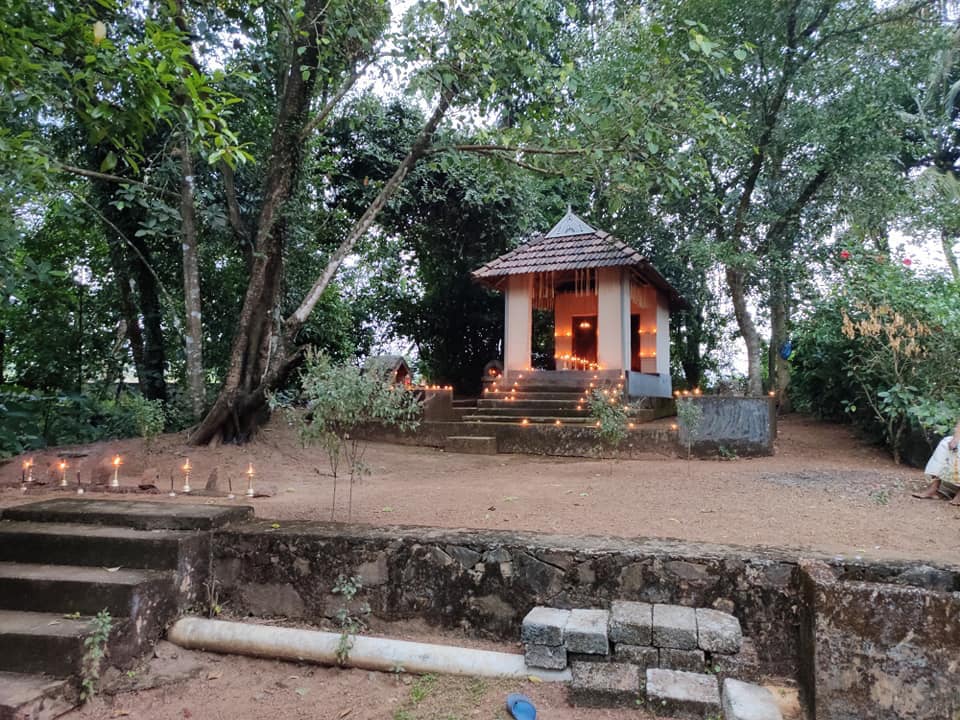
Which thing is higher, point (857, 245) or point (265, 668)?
point (857, 245)

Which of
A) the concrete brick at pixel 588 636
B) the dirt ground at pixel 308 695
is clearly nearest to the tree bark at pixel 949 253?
the concrete brick at pixel 588 636

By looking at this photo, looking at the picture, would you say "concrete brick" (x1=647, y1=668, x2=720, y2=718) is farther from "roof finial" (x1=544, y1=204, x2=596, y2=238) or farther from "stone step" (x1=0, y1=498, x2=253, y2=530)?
"roof finial" (x1=544, y1=204, x2=596, y2=238)

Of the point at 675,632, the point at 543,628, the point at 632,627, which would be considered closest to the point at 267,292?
the point at 543,628

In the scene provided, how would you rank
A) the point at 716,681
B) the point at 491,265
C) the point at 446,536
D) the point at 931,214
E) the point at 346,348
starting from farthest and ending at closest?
the point at 346,348 < the point at 491,265 < the point at 931,214 < the point at 446,536 < the point at 716,681

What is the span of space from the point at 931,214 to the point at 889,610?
34.2 feet

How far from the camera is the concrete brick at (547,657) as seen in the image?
2783 mm

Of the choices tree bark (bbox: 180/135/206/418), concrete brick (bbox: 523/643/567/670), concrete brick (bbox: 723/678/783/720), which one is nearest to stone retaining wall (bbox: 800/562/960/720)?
concrete brick (bbox: 723/678/783/720)

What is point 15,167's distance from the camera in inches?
191

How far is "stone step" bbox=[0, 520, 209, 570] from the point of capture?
340 centimetres

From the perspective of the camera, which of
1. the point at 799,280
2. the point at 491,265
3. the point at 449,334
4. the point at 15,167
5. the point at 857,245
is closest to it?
the point at 15,167

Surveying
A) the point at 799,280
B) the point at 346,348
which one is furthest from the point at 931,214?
the point at 346,348

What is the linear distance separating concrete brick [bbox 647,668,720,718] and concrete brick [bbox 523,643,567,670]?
1.30 ft

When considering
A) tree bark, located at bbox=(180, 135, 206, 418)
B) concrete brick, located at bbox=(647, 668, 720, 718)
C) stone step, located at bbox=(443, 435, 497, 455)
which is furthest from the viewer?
→ stone step, located at bbox=(443, 435, 497, 455)

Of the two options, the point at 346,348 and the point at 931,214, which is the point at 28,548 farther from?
the point at 931,214
